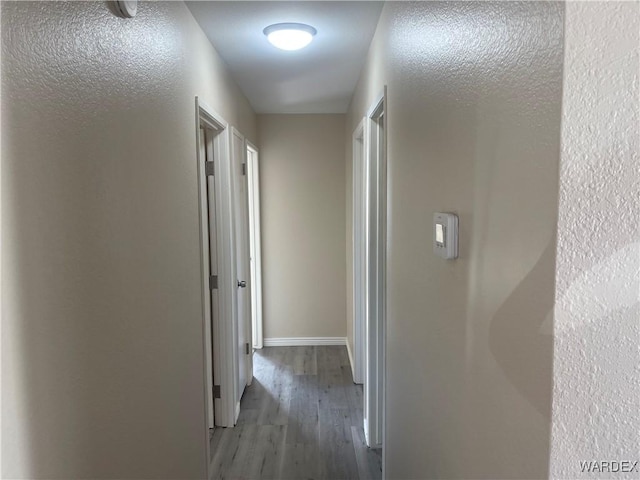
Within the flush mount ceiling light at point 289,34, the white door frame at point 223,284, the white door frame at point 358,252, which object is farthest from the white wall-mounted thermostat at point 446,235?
the white door frame at point 358,252

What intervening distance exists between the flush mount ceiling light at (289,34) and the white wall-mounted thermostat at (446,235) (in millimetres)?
1377

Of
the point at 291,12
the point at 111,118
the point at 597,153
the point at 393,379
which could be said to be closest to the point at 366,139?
the point at 291,12

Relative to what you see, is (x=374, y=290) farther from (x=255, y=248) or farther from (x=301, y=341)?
(x=301, y=341)

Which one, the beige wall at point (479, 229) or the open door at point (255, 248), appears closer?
the beige wall at point (479, 229)

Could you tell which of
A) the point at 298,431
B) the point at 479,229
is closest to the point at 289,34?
the point at 479,229

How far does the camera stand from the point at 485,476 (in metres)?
0.89

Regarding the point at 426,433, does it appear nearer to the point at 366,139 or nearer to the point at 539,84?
the point at 539,84

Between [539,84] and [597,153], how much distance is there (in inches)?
5.3

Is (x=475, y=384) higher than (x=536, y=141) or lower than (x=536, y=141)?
lower

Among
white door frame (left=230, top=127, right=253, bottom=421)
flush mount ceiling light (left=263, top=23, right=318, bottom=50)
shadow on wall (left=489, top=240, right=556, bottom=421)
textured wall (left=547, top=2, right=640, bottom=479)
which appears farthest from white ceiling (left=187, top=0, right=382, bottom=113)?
shadow on wall (left=489, top=240, right=556, bottom=421)

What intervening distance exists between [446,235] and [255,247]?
11.5 feet

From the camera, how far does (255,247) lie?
14.5 feet

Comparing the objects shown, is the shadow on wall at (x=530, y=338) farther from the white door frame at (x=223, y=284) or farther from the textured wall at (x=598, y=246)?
the white door frame at (x=223, y=284)

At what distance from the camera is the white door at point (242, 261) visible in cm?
316
